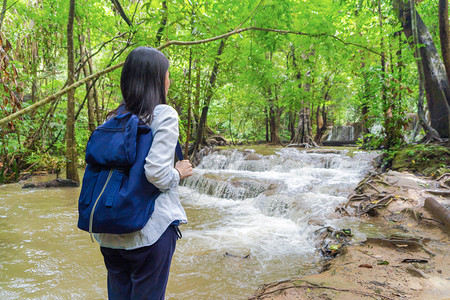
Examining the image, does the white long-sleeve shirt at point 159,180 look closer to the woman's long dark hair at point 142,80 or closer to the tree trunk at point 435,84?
the woman's long dark hair at point 142,80

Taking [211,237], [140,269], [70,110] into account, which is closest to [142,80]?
[140,269]

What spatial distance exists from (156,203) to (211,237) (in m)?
3.57

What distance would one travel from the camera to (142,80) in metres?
1.31

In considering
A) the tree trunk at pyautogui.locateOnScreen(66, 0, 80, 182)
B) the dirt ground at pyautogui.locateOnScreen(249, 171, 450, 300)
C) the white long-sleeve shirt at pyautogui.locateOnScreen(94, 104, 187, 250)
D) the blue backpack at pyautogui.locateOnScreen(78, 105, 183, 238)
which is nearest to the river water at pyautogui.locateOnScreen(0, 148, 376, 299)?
the dirt ground at pyautogui.locateOnScreen(249, 171, 450, 300)

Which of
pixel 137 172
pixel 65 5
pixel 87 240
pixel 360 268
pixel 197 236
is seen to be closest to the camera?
pixel 137 172

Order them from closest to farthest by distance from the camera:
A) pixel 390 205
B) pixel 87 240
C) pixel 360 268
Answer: pixel 360 268 < pixel 87 240 < pixel 390 205

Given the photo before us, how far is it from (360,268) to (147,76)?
273 cm

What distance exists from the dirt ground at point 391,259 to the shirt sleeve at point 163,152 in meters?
1.68

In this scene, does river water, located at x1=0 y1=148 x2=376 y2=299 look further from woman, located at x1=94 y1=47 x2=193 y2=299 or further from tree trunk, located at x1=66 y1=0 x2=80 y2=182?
woman, located at x1=94 y1=47 x2=193 y2=299

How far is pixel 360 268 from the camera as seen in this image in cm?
272

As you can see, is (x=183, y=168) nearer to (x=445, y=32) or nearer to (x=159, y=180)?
(x=159, y=180)

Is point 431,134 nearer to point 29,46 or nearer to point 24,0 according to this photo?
point 29,46

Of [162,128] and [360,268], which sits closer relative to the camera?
[162,128]

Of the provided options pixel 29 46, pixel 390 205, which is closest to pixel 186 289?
pixel 390 205
